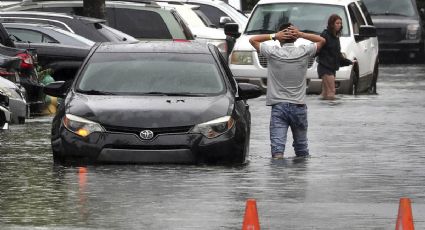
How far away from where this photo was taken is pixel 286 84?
17688mm

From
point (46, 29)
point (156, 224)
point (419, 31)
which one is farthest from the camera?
point (419, 31)

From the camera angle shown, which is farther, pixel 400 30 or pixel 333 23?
pixel 400 30

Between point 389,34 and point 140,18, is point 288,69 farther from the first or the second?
point 389,34

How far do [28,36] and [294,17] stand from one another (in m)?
5.84

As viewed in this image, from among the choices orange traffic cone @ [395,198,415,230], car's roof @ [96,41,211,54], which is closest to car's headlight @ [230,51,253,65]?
car's roof @ [96,41,211,54]

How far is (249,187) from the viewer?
14891 mm

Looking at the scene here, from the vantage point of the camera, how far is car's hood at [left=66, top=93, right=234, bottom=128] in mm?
16281

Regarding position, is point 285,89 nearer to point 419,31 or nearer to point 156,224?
point 156,224

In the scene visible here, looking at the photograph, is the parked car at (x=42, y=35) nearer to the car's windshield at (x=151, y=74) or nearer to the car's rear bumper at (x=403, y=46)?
the car's windshield at (x=151, y=74)

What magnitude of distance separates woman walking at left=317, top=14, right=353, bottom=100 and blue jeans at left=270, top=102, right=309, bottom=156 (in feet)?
35.0

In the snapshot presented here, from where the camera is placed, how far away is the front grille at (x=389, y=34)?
44.1 metres

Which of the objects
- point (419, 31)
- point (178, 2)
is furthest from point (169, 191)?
point (419, 31)

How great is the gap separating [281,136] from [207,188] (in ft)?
10.1

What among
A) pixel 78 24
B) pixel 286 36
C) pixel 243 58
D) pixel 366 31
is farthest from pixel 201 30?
pixel 286 36
